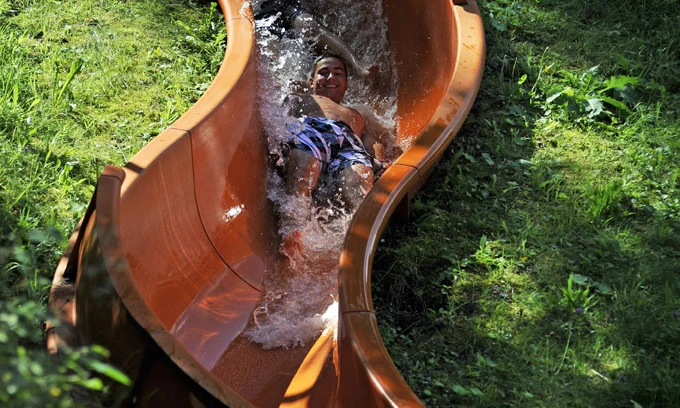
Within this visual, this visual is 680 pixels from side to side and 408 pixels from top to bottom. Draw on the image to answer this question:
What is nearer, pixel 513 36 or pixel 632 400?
pixel 632 400

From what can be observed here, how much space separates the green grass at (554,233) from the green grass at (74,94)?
1362 millimetres

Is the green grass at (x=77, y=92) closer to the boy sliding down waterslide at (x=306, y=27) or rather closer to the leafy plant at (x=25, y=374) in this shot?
the boy sliding down waterslide at (x=306, y=27)

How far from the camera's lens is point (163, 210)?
122 inches

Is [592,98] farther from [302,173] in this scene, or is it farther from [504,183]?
[302,173]

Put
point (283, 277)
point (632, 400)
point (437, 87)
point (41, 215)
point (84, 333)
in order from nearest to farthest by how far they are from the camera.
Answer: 1. point (84, 333)
2. point (632, 400)
3. point (41, 215)
4. point (283, 277)
5. point (437, 87)

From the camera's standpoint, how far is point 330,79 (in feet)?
15.0

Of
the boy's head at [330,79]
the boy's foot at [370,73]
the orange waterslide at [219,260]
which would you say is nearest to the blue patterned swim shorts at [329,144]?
the orange waterslide at [219,260]

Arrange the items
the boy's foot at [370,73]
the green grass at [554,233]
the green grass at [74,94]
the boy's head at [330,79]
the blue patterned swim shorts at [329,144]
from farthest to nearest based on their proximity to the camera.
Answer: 1. the boy's foot at [370,73]
2. the boy's head at [330,79]
3. the blue patterned swim shorts at [329,144]
4. the green grass at [74,94]
5. the green grass at [554,233]

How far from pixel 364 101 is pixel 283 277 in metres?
1.68

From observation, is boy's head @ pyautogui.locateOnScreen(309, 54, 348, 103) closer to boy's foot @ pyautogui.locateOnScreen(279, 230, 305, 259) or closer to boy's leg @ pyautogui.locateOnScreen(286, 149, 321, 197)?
boy's leg @ pyautogui.locateOnScreen(286, 149, 321, 197)

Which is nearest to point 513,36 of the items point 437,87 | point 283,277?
point 437,87

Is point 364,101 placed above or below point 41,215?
below

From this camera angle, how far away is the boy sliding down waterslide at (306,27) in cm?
506

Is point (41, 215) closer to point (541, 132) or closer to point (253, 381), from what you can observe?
point (253, 381)
